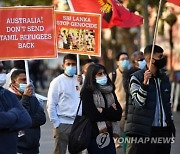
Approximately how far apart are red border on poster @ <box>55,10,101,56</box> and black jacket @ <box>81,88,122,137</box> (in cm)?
178

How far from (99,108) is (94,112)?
0.29 ft

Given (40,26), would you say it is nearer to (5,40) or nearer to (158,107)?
(5,40)

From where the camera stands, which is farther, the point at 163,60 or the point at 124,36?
the point at 124,36

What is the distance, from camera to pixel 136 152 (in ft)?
28.3

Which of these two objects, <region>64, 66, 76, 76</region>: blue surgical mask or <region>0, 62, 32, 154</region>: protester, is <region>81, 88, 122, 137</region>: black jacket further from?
<region>0, 62, 32, 154</region>: protester

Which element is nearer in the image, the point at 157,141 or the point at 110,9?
the point at 157,141

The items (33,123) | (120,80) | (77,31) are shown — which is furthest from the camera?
(120,80)

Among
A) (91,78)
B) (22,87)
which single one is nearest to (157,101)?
(91,78)

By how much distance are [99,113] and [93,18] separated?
2231mm

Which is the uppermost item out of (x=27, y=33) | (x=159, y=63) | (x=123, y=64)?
(x=27, y=33)

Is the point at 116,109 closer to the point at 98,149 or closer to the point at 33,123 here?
the point at 98,149

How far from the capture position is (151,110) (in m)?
8.37

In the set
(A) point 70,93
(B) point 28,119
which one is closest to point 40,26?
(A) point 70,93

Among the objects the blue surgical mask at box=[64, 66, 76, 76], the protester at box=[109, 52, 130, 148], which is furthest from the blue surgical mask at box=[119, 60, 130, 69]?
the blue surgical mask at box=[64, 66, 76, 76]
